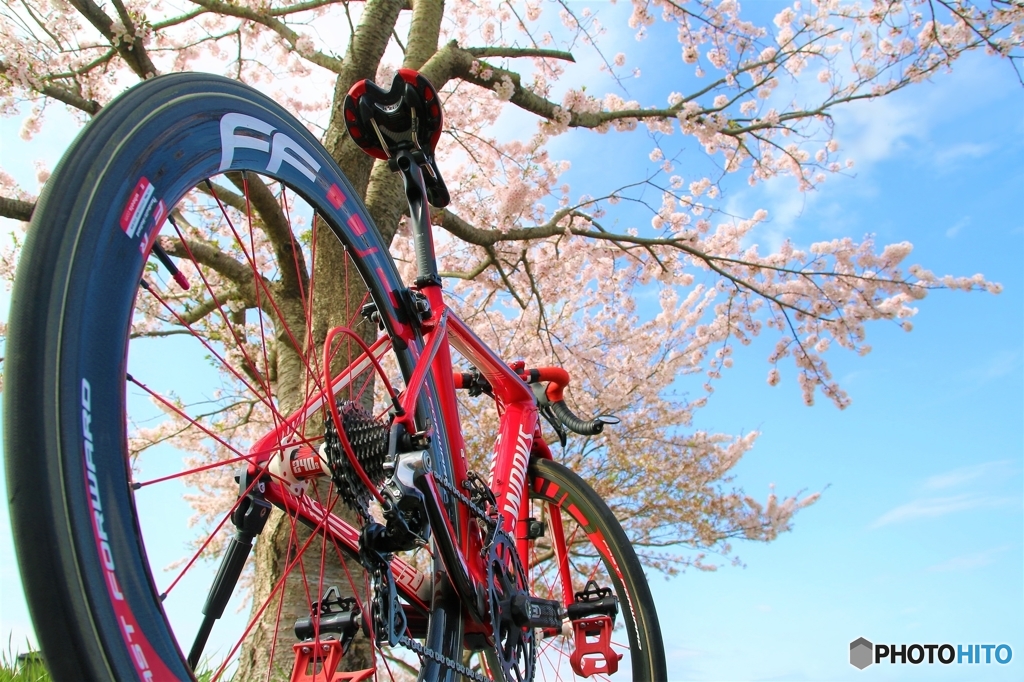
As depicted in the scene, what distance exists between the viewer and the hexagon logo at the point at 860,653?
4508mm

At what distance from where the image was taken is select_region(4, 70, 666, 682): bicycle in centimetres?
78

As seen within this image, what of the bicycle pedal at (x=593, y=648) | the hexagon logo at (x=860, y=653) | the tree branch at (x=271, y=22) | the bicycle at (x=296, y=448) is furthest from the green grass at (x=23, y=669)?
the hexagon logo at (x=860, y=653)

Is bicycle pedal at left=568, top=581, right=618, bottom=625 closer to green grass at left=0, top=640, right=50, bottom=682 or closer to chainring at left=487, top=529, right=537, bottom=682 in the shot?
chainring at left=487, top=529, right=537, bottom=682

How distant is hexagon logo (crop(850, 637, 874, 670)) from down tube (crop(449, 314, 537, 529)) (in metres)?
3.31

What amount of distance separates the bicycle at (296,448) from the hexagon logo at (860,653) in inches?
116

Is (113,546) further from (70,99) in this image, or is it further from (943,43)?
(943,43)

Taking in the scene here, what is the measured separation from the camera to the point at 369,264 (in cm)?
176

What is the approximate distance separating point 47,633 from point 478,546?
1176 millimetres

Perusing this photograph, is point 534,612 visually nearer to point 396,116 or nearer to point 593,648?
point 593,648

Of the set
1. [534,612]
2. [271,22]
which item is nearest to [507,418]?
[534,612]

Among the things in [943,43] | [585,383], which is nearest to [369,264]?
[943,43]

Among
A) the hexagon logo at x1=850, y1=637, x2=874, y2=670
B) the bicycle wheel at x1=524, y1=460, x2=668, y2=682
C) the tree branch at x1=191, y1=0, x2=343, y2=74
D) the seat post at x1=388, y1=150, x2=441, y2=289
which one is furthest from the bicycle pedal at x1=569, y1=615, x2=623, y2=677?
the tree branch at x1=191, y1=0, x2=343, y2=74

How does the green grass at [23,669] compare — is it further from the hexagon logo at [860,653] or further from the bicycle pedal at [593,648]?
the hexagon logo at [860,653]

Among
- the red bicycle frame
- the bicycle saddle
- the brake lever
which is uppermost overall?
the bicycle saddle
